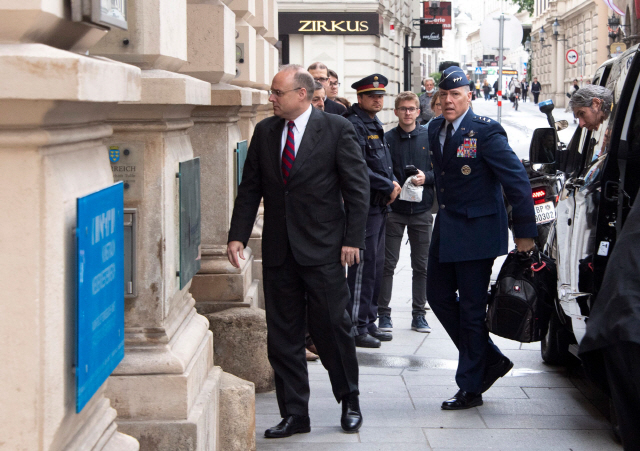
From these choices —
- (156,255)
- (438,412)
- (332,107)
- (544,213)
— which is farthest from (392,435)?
(544,213)

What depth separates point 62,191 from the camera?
8.25 feet

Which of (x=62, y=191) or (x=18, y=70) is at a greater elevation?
(x=18, y=70)

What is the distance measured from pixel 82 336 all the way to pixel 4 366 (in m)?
0.26

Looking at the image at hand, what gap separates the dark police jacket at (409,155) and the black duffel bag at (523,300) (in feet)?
7.52

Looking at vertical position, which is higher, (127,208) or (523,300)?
(127,208)

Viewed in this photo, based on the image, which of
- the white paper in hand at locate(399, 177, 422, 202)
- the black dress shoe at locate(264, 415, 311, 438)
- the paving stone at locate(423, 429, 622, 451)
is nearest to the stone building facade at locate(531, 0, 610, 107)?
the white paper in hand at locate(399, 177, 422, 202)

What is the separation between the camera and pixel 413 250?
790 cm

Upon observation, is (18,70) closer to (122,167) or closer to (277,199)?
(122,167)

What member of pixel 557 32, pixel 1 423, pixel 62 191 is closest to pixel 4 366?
pixel 1 423

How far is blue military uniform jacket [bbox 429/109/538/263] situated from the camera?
5.34 metres

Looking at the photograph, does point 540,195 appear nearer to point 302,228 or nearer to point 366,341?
point 366,341

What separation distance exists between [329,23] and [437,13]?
12379 mm

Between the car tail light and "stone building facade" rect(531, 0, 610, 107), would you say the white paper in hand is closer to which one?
the car tail light

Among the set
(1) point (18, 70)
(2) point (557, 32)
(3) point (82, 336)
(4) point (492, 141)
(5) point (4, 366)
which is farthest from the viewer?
(2) point (557, 32)
